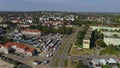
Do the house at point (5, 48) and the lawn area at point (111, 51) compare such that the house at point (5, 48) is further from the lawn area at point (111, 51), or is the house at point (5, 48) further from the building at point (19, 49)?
the lawn area at point (111, 51)

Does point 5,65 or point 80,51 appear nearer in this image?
point 5,65

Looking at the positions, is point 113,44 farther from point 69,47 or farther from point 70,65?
point 70,65

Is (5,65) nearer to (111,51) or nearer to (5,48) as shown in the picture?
(5,48)

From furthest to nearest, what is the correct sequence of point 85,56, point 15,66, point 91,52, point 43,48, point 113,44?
point 113,44
point 43,48
point 91,52
point 85,56
point 15,66

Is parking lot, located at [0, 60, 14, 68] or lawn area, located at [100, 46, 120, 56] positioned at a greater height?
parking lot, located at [0, 60, 14, 68]

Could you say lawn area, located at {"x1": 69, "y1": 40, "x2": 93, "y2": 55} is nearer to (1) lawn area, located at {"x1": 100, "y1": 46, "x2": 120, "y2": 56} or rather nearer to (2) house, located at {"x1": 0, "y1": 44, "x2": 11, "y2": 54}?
(1) lawn area, located at {"x1": 100, "y1": 46, "x2": 120, "y2": 56}

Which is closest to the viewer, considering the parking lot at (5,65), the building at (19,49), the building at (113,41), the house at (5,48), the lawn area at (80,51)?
the parking lot at (5,65)

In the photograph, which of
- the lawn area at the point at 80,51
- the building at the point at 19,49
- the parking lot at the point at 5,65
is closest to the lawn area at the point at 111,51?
the lawn area at the point at 80,51

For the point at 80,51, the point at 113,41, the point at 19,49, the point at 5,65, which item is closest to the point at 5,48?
the point at 19,49

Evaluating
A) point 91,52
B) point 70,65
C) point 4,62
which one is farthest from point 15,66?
point 91,52

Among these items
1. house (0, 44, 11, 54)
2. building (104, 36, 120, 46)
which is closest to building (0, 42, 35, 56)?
house (0, 44, 11, 54)

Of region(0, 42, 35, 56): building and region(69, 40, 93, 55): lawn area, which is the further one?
region(69, 40, 93, 55): lawn area
